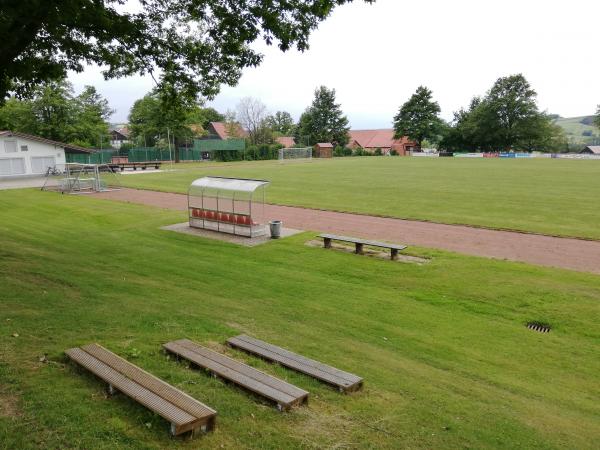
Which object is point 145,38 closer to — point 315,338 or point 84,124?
point 315,338

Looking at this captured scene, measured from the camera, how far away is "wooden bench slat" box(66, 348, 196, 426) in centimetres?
431

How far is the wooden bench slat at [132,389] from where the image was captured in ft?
14.1

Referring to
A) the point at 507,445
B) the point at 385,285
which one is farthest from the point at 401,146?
the point at 507,445

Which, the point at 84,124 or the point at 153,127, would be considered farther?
the point at 153,127

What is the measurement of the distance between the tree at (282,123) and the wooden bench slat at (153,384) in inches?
4946

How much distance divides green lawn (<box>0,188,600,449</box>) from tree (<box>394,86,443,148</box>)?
94134mm

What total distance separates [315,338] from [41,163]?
160ft

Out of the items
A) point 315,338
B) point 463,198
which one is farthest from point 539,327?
point 463,198

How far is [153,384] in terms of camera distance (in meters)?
4.98

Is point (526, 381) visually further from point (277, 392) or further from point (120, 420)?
point (120, 420)

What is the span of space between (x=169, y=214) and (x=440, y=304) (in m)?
15.8

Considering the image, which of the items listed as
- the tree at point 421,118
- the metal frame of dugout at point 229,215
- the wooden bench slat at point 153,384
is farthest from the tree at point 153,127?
the tree at point 421,118

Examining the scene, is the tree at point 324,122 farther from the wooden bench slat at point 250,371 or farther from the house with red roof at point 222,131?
the wooden bench slat at point 250,371

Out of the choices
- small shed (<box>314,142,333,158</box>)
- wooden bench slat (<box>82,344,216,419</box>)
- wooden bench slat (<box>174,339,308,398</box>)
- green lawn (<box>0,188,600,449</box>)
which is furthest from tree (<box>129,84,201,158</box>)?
wooden bench slat (<box>82,344,216,419</box>)
